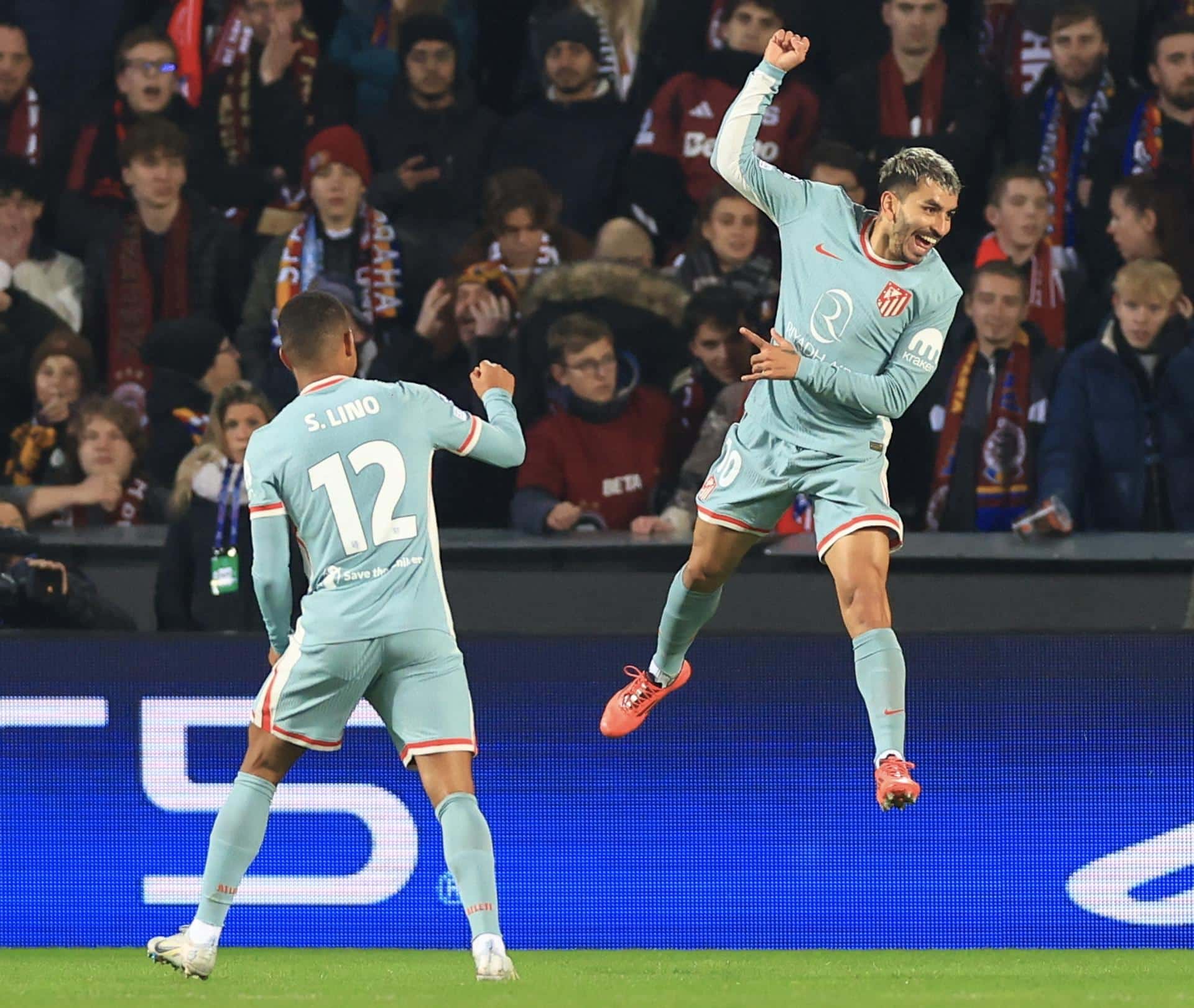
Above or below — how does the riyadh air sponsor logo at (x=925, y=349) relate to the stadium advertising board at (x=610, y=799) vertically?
above

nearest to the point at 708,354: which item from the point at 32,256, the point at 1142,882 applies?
the point at 1142,882

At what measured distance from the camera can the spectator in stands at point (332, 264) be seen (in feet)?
30.3

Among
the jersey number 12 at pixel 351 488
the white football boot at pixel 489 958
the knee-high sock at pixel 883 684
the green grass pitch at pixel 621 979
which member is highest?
the jersey number 12 at pixel 351 488

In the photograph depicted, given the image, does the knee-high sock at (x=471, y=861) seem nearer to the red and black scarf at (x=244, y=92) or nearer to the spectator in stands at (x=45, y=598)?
the spectator in stands at (x=45, y=598)

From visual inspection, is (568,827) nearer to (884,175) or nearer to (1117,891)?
(1117,891)

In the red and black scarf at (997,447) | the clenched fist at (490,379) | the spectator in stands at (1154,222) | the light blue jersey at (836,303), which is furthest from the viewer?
the spectator in stands at (1154,222)

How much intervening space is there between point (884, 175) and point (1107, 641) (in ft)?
5.44

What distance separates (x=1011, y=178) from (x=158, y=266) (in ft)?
12.1

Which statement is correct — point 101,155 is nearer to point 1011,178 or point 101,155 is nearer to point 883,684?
point 1011,178

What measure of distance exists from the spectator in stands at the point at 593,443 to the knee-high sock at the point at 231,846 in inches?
109

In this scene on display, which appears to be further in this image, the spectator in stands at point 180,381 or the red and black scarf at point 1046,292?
the spectator in stands at point 180,381

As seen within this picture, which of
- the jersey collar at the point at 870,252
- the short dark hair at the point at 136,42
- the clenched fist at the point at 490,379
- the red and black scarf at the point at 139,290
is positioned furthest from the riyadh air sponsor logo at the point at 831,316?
the short dark hair at the point at 136,42

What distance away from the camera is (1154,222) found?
8.71 metres

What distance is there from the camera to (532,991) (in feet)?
17.2
